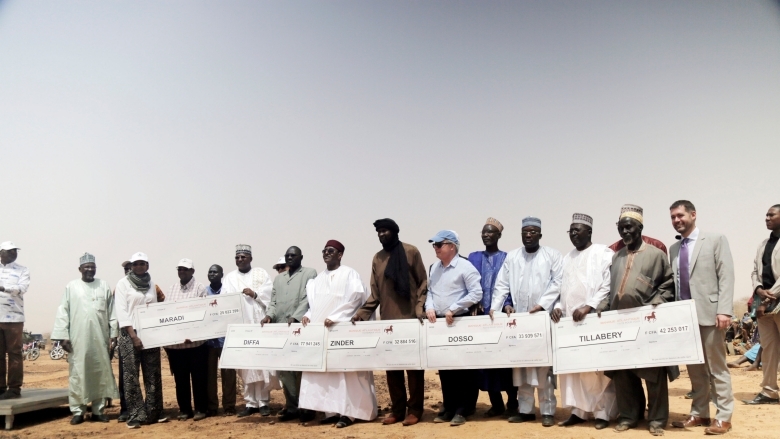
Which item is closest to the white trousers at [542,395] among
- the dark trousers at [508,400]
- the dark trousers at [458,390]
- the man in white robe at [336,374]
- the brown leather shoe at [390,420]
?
the dark trousers at [508,400]

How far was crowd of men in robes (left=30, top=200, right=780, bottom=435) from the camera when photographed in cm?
612

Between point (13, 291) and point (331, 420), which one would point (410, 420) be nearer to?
point (331, 420)

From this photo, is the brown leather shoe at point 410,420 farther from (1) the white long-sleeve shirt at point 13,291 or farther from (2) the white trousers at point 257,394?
(1) the white long-sleeve shirt at point 13,291

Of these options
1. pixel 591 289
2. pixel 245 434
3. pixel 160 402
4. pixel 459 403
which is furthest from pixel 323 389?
pixel 591 289

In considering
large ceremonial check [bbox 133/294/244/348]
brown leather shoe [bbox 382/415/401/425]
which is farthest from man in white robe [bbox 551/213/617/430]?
large ceremonial check [bbox 133/294/244/348]

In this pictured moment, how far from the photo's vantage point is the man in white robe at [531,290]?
665 centimetres

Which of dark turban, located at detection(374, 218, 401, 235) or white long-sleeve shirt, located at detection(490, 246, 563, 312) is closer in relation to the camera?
white long-sleeve shirt, located at detection(490, 246, 563, 312)

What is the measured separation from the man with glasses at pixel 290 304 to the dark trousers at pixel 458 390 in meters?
1.99

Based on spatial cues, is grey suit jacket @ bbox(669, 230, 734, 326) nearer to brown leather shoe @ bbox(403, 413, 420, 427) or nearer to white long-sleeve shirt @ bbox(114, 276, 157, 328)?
brown leather shoe @ bbox(403, 413, 420, 427)

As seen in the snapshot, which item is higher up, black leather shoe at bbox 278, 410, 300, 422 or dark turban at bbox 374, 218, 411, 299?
dark turban at bbox 374, 218, 411, 299

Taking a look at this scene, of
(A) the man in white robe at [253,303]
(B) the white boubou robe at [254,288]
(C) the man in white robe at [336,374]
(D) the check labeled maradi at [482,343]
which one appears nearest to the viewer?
(D) the check labeled maradi at [482,343]

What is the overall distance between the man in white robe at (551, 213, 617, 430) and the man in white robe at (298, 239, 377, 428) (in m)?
2.33

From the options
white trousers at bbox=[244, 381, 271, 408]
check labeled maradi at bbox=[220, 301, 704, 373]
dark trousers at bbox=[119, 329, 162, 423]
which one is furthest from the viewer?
white trousers at bbox=[244, 381, 271, 408]

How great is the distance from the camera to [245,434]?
23.0 ft
